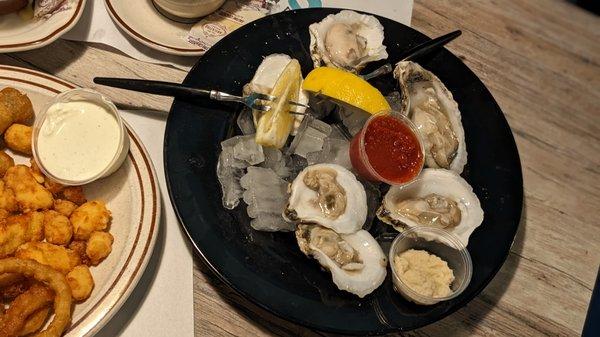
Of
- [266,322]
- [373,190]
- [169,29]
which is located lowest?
[266,322]

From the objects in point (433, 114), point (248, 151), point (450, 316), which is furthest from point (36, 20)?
→ point (450, 316)

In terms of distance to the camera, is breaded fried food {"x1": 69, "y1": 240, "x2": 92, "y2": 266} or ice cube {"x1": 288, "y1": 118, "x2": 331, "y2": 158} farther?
ice cube {"x1": 288, "y1": 118, "x2": 331, "y2": 158}

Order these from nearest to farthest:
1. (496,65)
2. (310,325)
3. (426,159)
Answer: (310,325) → (426,159) → (496,65)

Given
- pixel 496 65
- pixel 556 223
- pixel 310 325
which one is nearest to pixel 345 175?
pixel 310 325

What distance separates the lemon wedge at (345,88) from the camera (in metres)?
1.49

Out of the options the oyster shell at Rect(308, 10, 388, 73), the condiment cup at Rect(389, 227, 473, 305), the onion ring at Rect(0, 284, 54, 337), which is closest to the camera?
the onion ring at Rect(0, 284, 54, 337)

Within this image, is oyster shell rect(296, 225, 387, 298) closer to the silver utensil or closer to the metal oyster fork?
the metal oyster fork

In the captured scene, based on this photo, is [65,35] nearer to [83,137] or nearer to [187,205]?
[83,137]

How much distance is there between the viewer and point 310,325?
4.21 feet

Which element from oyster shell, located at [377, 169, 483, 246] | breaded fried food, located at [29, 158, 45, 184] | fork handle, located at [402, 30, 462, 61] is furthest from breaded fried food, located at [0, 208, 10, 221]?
fork handle, located at [402, 30, 462, 61]

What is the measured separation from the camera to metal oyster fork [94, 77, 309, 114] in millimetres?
1479

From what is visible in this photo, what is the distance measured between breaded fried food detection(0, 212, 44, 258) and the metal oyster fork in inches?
15.8

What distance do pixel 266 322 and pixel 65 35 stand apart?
42.5 inches

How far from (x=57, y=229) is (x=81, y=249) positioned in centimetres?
8
